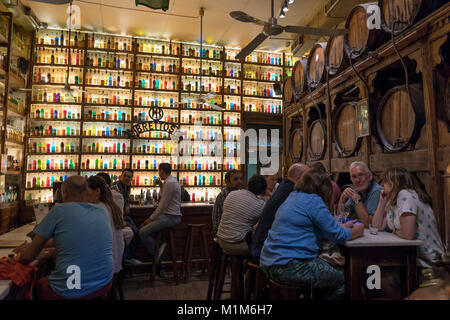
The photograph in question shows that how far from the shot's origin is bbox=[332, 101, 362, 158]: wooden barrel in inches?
135

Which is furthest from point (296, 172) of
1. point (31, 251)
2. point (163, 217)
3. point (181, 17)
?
point (181, 17)

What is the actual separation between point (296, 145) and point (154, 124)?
319 centimetres

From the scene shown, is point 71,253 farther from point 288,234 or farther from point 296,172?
point 296,172

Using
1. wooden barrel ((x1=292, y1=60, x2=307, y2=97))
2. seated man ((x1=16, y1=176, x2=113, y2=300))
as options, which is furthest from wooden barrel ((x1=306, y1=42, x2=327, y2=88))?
seated man ((x1=16, y1=176, x2=113, y2=300))

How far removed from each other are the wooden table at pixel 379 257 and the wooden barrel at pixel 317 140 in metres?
2.11

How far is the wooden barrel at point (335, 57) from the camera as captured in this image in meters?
3.50

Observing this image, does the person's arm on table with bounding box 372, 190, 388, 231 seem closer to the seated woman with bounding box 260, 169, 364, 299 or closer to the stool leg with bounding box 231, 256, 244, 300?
the seated woman with bounding box 260, 169, 364, 299

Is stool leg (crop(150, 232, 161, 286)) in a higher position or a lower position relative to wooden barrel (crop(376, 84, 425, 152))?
lower

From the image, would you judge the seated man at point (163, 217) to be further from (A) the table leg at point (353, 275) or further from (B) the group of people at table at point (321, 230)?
(A) the table leg at point (353, 275)

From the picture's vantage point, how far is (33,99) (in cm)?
693

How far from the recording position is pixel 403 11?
255 cm

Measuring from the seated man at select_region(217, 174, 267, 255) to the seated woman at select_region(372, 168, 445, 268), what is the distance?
3.52ft

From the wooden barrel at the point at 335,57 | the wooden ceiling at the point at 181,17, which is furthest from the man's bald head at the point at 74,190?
the wooden ceiling at the point at 181,17
